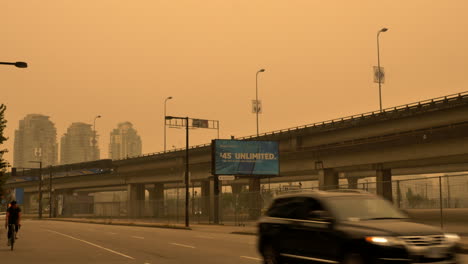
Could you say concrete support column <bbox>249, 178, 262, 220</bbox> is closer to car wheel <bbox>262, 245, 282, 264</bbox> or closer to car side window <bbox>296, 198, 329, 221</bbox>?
car wheel <bbox>262, 245, 282, 264</bbox>

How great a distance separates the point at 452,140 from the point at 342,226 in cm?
3857

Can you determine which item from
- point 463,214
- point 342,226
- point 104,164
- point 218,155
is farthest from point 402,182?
point 104,164

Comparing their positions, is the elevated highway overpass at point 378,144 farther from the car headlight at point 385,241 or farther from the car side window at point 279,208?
the car headlight at point 385,241

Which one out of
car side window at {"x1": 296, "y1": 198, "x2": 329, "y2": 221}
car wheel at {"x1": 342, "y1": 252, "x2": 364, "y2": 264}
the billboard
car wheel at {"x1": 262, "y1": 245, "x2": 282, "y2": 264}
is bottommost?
car wheel at {"x1": 262, "y1": 245, "x2": 282, "y2": 264}

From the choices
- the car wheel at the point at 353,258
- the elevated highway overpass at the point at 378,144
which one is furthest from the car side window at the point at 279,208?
the elevated highway overpass at the point at 378,144

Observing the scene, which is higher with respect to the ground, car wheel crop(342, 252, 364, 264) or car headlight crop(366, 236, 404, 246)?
car headlight crop(366, 236, 404, 246)

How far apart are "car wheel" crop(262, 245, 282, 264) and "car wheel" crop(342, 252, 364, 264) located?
8.01ft

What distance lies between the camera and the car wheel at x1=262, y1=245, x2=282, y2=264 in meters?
12.8

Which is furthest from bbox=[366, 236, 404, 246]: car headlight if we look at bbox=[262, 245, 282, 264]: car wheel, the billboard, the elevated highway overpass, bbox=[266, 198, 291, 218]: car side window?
the billboard

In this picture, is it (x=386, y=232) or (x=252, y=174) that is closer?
(x=386, y=232)

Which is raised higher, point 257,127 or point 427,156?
point 257,127

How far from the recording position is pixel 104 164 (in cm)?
10512

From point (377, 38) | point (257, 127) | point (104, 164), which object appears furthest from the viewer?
point (104, 164)

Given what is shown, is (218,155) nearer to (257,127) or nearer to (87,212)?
(257,127)
